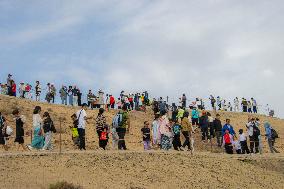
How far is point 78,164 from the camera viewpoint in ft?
67.3

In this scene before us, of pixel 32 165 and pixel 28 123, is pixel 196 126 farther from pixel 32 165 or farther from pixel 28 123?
pixel 32 165

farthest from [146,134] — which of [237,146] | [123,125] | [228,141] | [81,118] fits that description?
[237,146]

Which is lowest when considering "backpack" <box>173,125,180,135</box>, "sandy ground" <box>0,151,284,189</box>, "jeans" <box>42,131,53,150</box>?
"sandy ground" <box>0,151,284,189</box>

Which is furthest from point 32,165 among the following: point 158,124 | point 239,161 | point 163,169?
point 239,161

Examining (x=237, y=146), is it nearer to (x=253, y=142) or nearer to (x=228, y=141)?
(x=253, y=142)

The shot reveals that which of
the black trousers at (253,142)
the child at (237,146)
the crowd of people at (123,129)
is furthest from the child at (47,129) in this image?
the black trousers at (253,142)

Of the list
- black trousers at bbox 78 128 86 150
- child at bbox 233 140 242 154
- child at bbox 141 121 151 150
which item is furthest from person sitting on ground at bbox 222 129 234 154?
black trousers at bbox 78 128 86 150

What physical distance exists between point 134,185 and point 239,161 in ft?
25.1

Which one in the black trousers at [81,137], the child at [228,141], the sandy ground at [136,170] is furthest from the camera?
the child at [228,141]

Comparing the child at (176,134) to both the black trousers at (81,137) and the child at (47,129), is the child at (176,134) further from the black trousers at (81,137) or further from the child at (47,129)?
the child at (47,129)

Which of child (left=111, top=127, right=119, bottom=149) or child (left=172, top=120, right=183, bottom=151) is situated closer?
child (left=111, top=127, right=119, bottom=149)

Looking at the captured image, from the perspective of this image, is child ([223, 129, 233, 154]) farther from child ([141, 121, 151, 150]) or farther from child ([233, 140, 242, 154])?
child ([141, 121, 151, 150])

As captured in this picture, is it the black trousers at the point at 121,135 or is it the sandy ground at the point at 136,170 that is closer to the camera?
the sandy ground at the point at 136,170

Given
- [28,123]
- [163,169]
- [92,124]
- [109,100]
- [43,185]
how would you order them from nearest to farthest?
[43,185]
[163,169]
[28,123]
[92,124]
[109,100]
